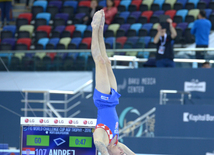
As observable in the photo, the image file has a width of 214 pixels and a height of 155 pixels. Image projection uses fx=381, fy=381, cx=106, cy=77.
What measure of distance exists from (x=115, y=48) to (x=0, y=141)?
154 inches

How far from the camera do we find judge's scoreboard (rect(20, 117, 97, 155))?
14.3ft

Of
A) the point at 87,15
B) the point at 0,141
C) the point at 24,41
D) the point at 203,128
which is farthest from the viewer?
the point at 87,15

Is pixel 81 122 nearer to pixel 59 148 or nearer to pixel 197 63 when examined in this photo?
pixel 59 148

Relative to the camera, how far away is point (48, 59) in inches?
375

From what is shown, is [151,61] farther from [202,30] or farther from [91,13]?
[91,13]

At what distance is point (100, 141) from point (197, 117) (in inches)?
139

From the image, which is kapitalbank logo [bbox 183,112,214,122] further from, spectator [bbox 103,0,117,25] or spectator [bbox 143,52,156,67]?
spectator [bbox 103,0,117,25]

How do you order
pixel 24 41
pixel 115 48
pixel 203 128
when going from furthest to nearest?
pixel 24 41 < pixel 115 48 < pixel 203 128

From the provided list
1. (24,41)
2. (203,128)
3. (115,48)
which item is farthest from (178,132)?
(24,41)

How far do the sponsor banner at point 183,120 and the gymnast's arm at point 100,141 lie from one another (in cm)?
315

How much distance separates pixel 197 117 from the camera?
7039mm

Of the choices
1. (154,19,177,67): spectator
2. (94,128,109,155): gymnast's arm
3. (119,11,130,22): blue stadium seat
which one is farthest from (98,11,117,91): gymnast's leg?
(119,11,130,22): blue stadium seat

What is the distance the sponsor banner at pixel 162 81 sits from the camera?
25.5 feet

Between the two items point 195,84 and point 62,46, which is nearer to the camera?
point 195,84
